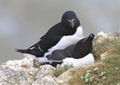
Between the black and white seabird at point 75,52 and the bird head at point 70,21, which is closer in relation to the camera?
the black and white seabird at point 75,52

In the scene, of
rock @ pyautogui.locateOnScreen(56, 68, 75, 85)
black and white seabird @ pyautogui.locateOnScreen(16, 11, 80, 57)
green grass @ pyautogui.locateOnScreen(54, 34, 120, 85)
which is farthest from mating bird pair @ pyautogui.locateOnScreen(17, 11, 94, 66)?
rock @ pyautogui.locateOnScreen(56, 68, 75, 85)

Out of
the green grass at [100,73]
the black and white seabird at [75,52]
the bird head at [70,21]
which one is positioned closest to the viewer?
the green grass at [100,73]

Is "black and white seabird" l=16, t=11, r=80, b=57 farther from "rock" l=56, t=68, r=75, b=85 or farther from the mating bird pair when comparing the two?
"rock" l=56, t=68, r=75, b=85

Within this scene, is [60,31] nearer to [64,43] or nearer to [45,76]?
[64,43]

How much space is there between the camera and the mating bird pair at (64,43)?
11227mm

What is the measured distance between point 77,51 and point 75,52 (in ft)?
0.12

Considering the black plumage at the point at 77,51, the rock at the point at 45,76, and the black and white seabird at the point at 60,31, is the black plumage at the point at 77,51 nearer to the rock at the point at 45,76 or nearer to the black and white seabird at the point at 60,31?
the black and white seabird at the point at 60,31

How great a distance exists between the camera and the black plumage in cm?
1116

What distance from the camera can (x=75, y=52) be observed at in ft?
36.8

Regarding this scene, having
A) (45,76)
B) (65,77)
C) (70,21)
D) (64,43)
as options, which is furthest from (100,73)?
(70,21)

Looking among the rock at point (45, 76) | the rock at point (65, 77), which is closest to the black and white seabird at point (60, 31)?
the rock at point (45, 76)

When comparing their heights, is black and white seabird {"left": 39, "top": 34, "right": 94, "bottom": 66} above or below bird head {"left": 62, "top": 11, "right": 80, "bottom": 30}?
below

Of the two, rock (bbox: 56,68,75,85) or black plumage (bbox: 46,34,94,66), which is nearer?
rock (bbox: 56,68,75,85)

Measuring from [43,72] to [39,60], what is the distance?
1.63m
